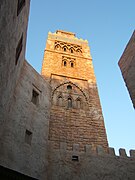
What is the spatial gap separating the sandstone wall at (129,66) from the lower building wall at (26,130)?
3.45 meters

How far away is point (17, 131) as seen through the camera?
18.1 feet

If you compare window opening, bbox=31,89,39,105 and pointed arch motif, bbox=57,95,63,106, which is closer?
window opening, bbox=31,89,39,105

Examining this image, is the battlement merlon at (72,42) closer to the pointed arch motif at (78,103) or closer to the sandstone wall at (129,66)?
the pointed arch motif at (78,103)

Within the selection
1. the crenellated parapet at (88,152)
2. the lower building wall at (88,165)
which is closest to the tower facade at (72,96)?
the crenellated parapet at (88,152)

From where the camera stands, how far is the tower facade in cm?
845

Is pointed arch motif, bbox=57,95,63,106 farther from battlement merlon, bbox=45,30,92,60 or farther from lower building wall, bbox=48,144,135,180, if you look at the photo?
battlement merlon, bbox=45,30,92,60

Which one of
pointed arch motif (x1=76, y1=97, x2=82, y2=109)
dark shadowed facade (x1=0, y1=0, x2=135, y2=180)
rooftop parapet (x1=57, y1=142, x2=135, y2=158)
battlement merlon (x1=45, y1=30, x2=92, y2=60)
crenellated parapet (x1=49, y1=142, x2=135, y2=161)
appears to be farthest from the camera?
battlement merlon (x1=45, y1=30, x2=92, y2=60)

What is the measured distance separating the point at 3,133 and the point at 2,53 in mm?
2403

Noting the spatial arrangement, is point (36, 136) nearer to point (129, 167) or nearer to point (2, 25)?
point (129, 167)

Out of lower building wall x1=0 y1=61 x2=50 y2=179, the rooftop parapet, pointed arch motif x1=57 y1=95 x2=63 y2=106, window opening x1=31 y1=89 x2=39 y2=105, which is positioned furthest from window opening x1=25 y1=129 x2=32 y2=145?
pointed arch motif x1=57 y1=95 x2=63 y2=106

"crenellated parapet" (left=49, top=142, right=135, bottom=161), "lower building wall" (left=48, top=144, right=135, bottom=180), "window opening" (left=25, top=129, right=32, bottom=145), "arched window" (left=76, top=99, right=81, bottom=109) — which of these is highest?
"arched window" (left=76, top=99, right=81, bottom=109)

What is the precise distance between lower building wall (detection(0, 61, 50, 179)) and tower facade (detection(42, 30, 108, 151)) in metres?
0.88

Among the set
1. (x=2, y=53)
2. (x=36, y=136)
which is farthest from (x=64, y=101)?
(x=2, y=53)

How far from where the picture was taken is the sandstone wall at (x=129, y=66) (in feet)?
25.2
